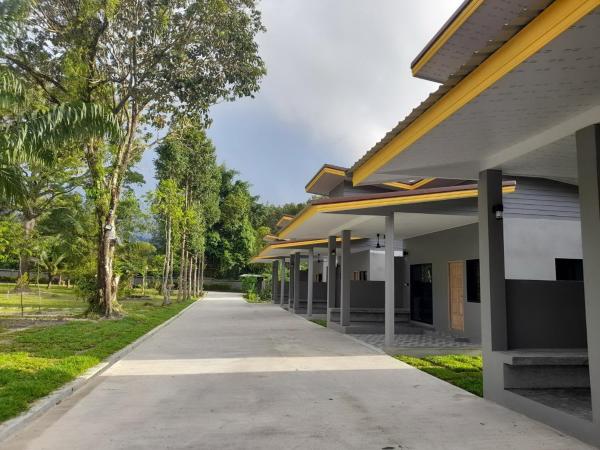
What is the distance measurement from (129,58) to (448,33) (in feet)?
34.8

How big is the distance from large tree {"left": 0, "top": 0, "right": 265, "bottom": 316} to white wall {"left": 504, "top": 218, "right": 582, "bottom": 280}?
9.85 m

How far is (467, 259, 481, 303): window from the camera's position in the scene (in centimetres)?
1212

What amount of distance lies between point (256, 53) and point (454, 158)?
39.1ft

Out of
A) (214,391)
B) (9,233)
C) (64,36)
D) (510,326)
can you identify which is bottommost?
(214,391)

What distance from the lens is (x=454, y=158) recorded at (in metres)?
6.16

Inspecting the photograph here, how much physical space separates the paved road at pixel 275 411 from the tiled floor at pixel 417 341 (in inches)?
92.6

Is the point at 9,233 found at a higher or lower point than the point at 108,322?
higher

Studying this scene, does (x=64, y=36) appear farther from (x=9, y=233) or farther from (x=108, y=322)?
(x=108, y=322)

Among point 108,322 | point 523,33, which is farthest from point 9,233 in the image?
point 523,33

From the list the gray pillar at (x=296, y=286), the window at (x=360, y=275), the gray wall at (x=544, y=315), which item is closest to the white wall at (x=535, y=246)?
the gray wall at (x=544, y=315)

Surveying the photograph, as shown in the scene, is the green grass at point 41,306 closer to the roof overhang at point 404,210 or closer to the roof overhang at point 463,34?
the roof overhang at point 404,210

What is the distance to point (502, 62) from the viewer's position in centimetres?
364

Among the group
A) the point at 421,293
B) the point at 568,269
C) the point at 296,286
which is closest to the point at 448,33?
the point at 568,269

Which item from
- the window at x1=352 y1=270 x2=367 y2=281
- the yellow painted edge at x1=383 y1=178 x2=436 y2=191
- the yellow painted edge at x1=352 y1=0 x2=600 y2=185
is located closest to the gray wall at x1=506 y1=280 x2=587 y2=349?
the yellow painted edge at x1=352 y1=0 x2=600 y2=185
